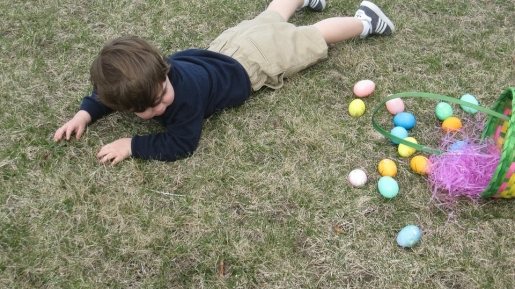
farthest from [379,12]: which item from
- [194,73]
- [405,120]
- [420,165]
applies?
[194,73]

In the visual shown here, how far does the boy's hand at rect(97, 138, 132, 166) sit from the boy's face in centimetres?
19

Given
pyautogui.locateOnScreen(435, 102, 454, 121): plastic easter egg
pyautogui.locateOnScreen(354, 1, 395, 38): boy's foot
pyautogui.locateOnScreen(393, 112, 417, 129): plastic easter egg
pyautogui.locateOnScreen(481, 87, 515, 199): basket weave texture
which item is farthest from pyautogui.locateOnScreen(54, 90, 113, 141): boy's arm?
pyautogui.locateOnScreen(481, 87, 515, 199): basket weave texture

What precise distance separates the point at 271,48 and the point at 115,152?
3.23 feet

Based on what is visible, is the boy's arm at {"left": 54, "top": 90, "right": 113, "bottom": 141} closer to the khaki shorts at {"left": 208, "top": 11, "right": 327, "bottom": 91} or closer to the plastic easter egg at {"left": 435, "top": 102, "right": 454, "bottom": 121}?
the khaki shorts at {"left": 208, "top": 11, "right": 327, "bottom": 91}

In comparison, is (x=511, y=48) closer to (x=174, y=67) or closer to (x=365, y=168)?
(x=365, y=168)

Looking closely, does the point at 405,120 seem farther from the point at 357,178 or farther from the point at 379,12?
the point at 379,12

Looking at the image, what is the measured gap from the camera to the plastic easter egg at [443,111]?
2.54m

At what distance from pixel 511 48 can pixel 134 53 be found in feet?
7.40

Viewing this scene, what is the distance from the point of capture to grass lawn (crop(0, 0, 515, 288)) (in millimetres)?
1972

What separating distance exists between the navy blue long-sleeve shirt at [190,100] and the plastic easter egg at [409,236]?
104cm

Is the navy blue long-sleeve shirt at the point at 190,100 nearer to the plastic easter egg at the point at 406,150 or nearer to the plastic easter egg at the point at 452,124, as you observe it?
the plastic easter egg at the point at 406,150

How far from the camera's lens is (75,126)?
2.46m

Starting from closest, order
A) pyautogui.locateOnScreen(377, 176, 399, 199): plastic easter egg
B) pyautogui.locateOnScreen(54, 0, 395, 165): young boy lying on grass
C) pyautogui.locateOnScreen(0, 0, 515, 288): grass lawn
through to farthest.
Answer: pyautogui.locateOnScreen(0, 0, 515, 288): grass lawn < pyautogui.locateOnScreen(54, 0, 395, 165): young boy lying on grass < pyautogui.locateOnScreen(377, 176, 399, 199): plastic easter egg

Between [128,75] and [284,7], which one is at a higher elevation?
[128,75]
